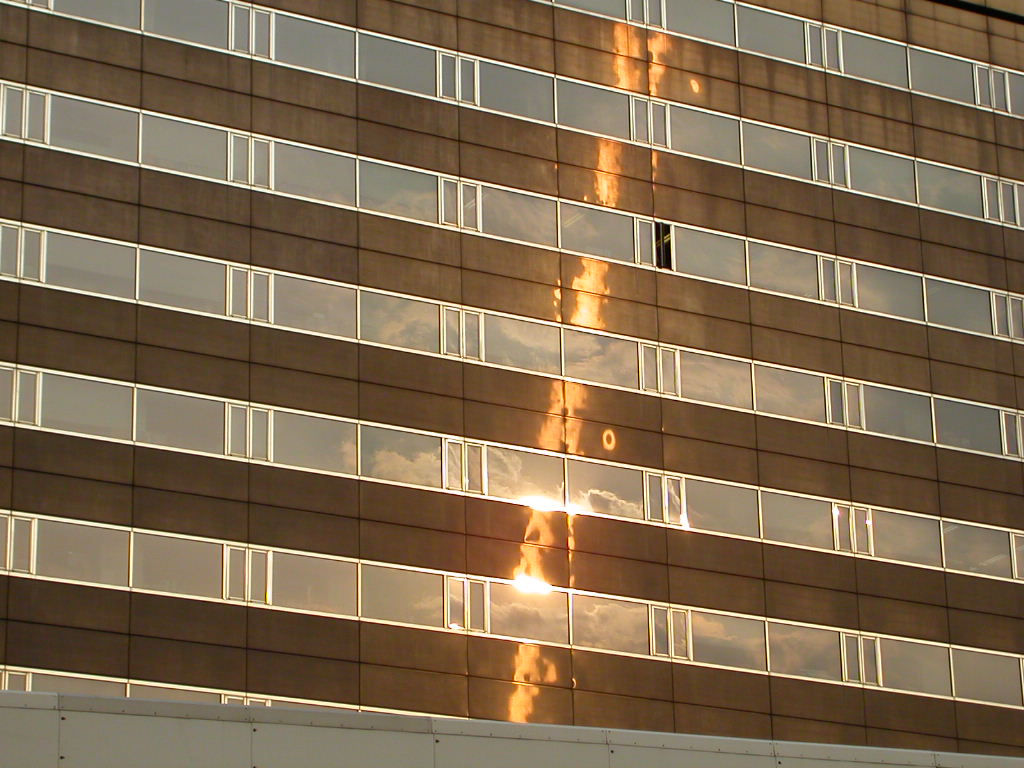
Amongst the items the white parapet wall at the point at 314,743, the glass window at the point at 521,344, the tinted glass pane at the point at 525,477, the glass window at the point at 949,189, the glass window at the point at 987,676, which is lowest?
the white parapet wall at the point at 314,743

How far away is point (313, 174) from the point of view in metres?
59.9

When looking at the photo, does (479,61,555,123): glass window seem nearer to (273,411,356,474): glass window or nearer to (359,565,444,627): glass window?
(273,411,356,474): glass window

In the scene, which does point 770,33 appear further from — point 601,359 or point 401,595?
point 401,595

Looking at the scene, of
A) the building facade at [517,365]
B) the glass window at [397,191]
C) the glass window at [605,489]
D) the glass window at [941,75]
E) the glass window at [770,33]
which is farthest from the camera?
the glass window at [941,75]

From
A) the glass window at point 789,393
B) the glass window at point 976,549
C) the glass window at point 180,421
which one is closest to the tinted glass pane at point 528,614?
the glass window at point 180,421

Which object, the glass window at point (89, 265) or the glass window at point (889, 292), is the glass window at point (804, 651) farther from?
the glass window at point (89, 265)

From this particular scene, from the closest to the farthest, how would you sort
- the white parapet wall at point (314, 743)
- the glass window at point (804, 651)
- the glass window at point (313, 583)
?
the white parapet wall at point (314, 743)
the glass window at point (313, 583)
the glass window at point (804, 651)

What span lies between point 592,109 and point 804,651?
57.0 ft

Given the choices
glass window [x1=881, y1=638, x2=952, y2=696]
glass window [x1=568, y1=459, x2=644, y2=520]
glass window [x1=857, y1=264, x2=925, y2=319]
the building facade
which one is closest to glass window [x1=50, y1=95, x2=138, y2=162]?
the building facade

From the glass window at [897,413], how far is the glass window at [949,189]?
23.2 feet

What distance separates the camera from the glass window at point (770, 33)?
68.2 metres

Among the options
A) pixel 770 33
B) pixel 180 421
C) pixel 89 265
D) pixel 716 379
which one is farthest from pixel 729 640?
pixel 89 265

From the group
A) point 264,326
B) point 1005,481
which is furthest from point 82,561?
point 1005,481

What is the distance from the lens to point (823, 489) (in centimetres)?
6425
